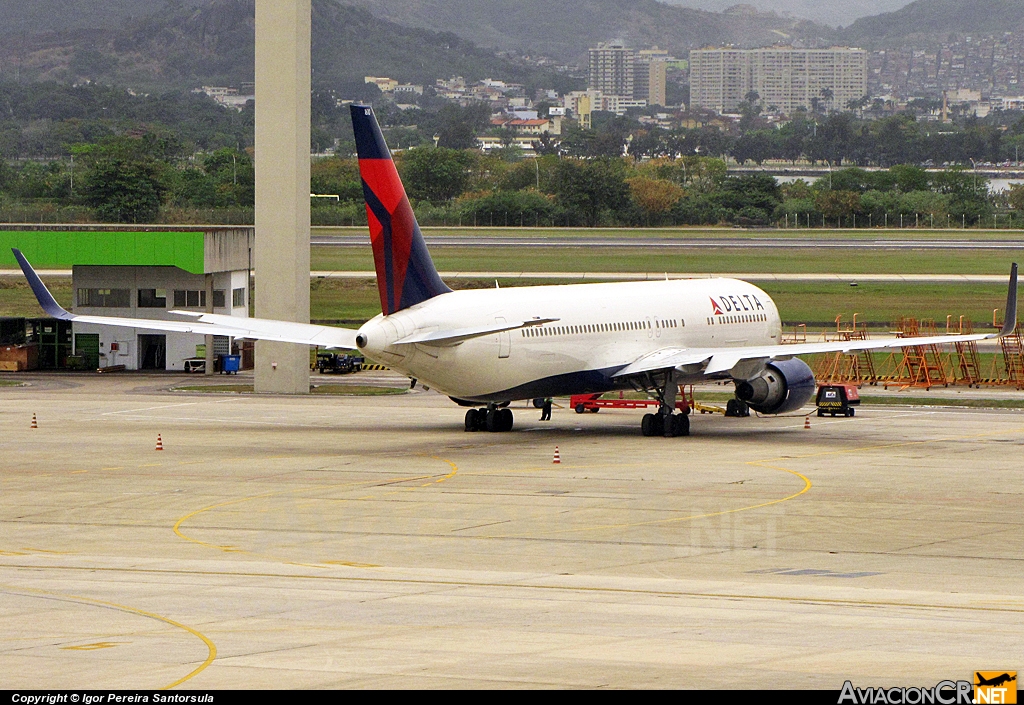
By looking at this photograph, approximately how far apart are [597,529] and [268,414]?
25454 millimetres

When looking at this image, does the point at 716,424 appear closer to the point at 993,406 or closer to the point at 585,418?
the point at 585,418

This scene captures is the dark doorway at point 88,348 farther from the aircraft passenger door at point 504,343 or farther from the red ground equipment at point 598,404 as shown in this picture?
the aircraft passenger door at point 504,343

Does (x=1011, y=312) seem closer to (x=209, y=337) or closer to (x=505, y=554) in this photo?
(x=505, y=554)

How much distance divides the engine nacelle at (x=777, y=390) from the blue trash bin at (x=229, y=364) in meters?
28.6

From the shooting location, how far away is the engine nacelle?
47.1 metres

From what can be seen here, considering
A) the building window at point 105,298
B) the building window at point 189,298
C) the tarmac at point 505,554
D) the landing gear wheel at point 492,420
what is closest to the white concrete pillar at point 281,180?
the building window at point 189,298

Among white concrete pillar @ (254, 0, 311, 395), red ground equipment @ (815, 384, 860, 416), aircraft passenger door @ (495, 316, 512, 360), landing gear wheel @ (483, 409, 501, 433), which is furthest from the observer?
white concrete pillar @ (254, 0, 311, 395)

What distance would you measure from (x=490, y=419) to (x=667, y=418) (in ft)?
17.7

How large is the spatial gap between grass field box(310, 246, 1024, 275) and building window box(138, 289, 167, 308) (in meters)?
41.0

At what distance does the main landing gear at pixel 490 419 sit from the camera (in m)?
45.9

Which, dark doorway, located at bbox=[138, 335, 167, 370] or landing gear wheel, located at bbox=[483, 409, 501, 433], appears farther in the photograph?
dark doorway, located at bbox=[138, 335, 167, 370]

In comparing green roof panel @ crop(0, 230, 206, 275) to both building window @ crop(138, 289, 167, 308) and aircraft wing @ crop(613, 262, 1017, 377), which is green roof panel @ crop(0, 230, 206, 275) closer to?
building window @ crop(138, 289, 167, 308)

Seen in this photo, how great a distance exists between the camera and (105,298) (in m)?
70.8

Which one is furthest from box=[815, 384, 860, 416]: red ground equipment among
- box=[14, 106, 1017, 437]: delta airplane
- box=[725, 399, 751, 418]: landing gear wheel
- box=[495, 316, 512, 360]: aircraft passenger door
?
box=[495, 316, 512, 360]: aircraft passenger door
